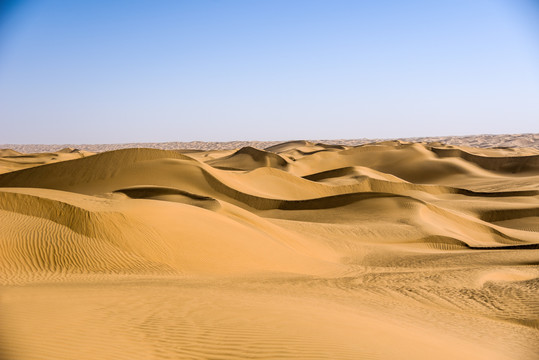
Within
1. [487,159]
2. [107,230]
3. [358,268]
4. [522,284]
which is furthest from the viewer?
[487,159]

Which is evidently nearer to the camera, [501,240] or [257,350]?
[257,350]

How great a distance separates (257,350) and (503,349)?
15.9ft

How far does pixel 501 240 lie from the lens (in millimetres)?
26406

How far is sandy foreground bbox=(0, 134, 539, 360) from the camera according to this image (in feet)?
22.4

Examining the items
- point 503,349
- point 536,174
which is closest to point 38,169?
point 503,349

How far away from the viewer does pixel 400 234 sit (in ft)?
80.1

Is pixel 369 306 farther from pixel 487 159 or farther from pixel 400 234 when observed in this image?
pixel 487 159

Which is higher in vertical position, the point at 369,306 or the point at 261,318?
the point at 261,318

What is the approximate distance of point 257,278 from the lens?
13.4 m

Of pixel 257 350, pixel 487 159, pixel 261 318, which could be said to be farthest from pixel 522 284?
pixel 487 159

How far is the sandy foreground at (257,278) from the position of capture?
6828 millimetres

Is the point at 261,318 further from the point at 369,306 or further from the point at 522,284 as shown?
the point at 522,284

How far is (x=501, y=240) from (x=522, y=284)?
13676 mm

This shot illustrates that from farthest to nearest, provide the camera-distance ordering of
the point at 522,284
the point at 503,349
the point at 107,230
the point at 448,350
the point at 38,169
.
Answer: the point at 38,169
the point at 107,230
the point at 522,284
the point at 503,349
the point at 448,350
